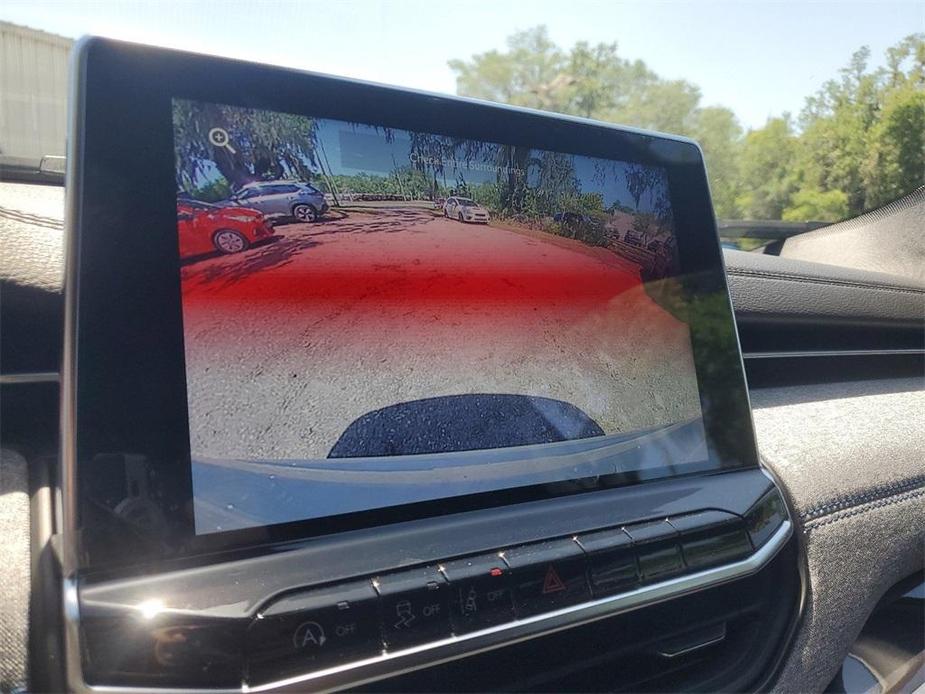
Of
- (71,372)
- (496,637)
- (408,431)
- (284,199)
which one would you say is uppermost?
(284,199)

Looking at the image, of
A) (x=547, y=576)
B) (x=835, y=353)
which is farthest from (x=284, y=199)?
(x=835, y=353)

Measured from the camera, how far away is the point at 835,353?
87.7 inches

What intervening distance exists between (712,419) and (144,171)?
112cm

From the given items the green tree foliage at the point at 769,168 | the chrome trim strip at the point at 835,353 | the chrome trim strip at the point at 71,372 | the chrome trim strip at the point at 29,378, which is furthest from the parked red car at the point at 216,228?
the green tree foliage at the point at 769,168

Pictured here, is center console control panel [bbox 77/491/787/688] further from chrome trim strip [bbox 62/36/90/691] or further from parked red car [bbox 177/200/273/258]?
parked red car [bbox 177/200/273/258]

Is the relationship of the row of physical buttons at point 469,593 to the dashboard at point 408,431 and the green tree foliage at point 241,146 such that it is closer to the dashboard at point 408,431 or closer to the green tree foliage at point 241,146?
the dashboard at point 408,431

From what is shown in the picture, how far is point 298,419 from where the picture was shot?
1111mm

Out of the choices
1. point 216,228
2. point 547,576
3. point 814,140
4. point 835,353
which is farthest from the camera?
point 814,140

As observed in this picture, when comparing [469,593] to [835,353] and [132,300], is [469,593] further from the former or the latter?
[835,353]

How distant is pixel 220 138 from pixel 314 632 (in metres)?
0.69

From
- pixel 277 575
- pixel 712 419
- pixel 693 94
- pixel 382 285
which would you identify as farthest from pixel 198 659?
pixel 693 94

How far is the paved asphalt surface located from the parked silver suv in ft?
0.09

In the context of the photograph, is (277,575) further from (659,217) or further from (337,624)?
(659,217)

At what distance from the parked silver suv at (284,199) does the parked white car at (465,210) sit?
0.22 m
